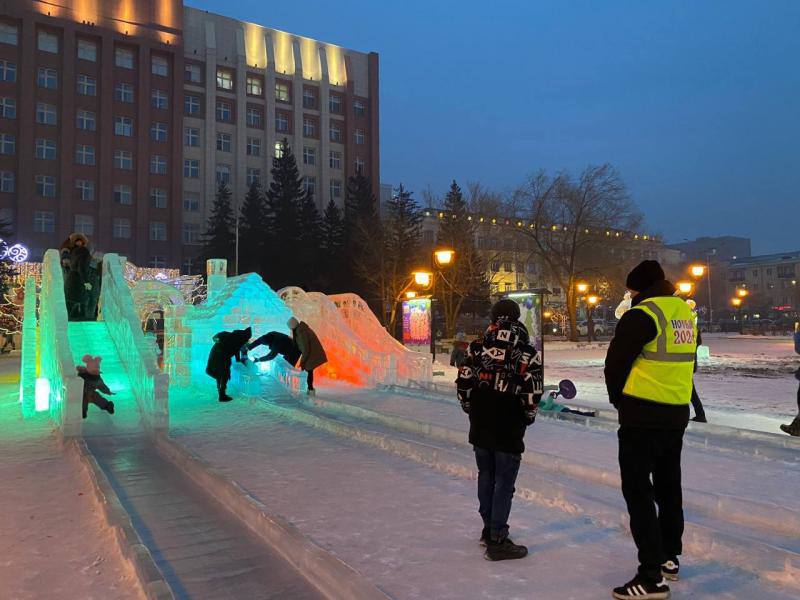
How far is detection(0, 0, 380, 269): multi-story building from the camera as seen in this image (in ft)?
155

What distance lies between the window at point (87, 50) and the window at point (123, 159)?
7916 millimetres

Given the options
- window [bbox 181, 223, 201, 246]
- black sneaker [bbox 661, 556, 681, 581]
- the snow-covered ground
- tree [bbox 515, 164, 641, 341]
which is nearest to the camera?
black sneaker [bbox 661, 556, 681, 581]

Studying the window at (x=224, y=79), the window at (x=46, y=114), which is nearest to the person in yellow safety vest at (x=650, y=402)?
the window at (x=46, y=114)

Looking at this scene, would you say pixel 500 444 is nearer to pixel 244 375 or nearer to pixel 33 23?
pixel 244 375

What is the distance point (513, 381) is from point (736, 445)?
15.1 ft

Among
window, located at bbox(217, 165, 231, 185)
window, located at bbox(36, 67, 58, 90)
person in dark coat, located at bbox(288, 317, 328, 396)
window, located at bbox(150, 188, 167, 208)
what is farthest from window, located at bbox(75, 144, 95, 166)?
person in dark coat, located at bbox(288, 317, 328, 396)

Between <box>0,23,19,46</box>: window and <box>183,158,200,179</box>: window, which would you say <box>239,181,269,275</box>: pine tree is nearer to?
<box>183,158,200,179</box>: window

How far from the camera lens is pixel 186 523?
4.88 metres

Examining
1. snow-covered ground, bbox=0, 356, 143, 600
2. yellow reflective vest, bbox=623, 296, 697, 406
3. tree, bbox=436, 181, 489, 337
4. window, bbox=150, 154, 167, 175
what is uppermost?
window, bbox=150, 154, 167, 175

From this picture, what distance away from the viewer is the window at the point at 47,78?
47.8 metres

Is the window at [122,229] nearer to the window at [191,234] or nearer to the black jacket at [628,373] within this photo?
the window at [191,234]

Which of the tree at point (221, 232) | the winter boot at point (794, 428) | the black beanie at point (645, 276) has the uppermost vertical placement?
the tree at point (221, 232)

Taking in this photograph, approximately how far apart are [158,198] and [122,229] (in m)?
4.15

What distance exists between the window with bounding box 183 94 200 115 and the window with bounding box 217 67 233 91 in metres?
2.68
